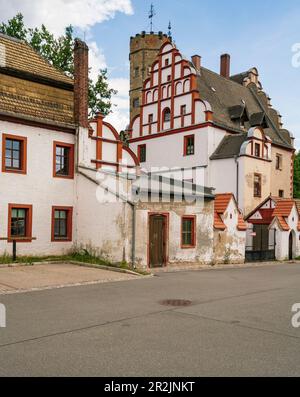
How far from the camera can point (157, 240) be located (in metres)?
18.9

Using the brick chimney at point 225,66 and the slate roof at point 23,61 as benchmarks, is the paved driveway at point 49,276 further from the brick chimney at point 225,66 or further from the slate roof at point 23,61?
the brick chimney at point 225,66

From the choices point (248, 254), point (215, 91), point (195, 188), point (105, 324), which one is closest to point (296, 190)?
point (215, 91)

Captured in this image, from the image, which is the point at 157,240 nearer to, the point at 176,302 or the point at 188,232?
the point at 188,232

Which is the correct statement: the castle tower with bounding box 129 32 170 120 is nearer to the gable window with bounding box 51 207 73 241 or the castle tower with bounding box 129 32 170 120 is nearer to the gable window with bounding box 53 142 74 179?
the gable window with bounding box 53 142 74 179

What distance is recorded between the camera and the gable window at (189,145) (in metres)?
32.2

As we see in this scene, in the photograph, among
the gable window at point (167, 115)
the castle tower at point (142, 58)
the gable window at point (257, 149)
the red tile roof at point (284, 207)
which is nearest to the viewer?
the red tile roof at point (284, 207)

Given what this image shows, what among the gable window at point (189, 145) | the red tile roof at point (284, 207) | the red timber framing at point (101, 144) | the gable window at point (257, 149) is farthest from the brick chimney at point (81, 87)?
the gable window at point (257, 149)

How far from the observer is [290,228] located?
27.8 m

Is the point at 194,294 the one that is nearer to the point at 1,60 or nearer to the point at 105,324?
Result: the point at 105,324

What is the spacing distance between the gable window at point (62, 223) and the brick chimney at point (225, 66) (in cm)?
2878

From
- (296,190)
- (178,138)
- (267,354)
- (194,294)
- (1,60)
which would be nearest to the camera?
(267,354)

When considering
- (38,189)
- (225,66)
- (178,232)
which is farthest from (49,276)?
(225,66)

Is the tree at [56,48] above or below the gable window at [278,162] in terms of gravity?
above
